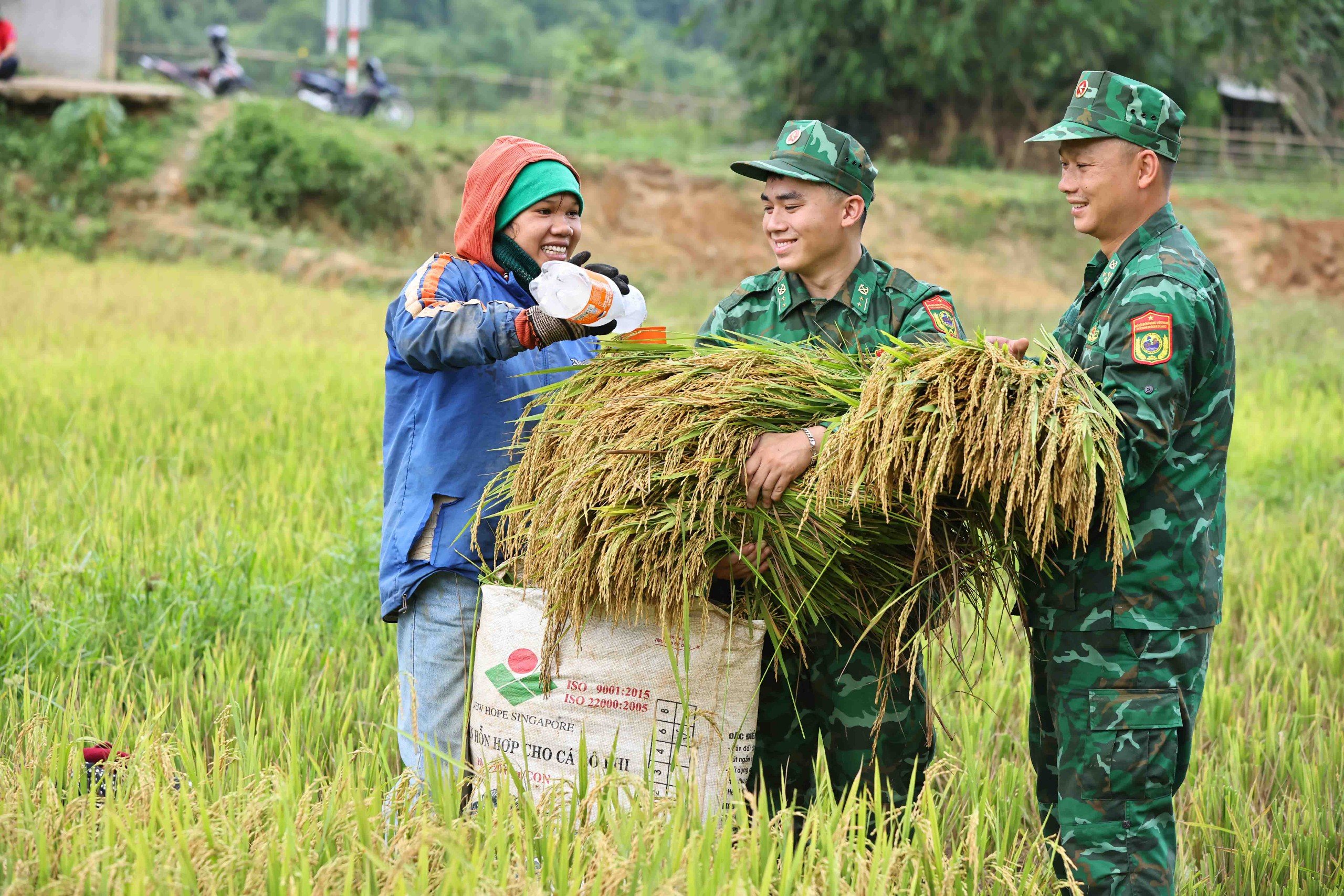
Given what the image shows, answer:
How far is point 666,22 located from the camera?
1823 inches

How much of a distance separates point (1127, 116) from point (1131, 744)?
3.84ft

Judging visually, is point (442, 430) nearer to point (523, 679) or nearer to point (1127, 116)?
point (523, 679)

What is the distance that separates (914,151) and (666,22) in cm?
2706

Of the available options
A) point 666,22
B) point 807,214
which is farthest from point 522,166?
point 666,22

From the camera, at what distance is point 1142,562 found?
230 centimetres

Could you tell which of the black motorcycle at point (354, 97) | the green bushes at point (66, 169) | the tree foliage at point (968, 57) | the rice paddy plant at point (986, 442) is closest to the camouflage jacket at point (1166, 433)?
the rice paddy plant at point (986, 442)

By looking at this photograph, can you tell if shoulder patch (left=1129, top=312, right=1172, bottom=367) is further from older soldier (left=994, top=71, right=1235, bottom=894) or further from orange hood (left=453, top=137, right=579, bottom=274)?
orange hood (left=453, top=137, right=579, bottom=274)

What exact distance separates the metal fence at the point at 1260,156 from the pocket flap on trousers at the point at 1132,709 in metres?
21.3

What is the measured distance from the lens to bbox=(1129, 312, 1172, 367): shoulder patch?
2.19 metres

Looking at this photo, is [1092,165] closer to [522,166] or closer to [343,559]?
[522,166]

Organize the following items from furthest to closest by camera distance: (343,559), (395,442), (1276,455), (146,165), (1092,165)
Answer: (146,165), (1276,455), (343,559), (395,442), (1092,165)

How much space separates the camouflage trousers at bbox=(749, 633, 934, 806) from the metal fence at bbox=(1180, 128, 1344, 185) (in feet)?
69.2

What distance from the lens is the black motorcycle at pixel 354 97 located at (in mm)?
18188

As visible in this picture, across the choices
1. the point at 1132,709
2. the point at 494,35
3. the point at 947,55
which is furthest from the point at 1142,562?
the point at 494,35
